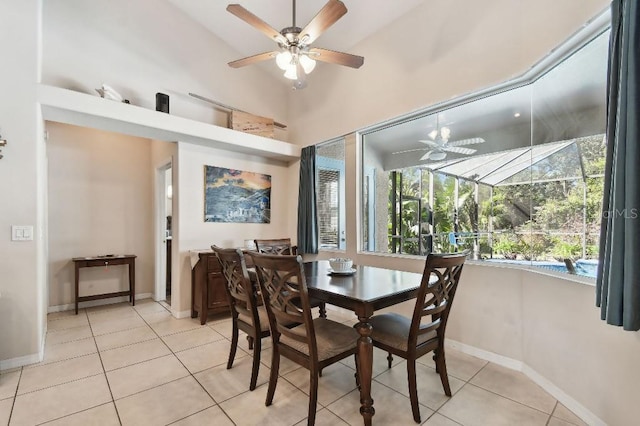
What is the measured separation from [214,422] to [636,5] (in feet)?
10.2

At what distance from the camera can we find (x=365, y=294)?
178cm

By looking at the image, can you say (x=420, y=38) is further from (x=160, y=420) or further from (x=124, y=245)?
(x=124, y=245)

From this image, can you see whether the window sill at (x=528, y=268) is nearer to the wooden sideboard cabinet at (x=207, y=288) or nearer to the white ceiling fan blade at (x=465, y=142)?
the white ceiling fan blade at (x=465, y=142)

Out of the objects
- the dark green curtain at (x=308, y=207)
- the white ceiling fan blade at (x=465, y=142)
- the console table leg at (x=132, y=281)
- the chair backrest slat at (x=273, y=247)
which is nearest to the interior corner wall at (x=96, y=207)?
the console table leg at (x=132, y=281)

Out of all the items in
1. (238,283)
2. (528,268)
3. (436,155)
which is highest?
(436,155)

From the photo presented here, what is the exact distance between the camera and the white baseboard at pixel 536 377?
1787mm

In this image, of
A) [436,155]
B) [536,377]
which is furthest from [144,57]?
[536,377]

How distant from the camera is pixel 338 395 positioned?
2057 mm

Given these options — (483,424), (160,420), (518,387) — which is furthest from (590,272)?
(160,420)

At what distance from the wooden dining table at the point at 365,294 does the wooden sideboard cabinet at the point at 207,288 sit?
174 centimetres

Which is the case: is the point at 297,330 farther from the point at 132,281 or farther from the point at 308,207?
the point at 132,281

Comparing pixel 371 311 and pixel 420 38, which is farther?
pixel 420 38

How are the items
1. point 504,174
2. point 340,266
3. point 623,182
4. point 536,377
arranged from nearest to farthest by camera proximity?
point 623,182 → point 536,377 → point 340,266 → point 504,174

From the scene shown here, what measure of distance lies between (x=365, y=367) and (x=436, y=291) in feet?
2.08
